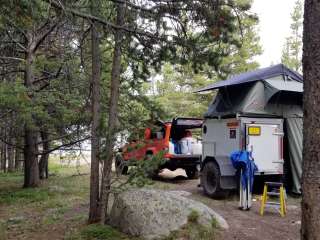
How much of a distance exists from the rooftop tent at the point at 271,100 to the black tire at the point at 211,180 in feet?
4.26

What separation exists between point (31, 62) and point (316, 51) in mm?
8064

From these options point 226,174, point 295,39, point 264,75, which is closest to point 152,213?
point 226,174

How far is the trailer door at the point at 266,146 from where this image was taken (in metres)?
9.02

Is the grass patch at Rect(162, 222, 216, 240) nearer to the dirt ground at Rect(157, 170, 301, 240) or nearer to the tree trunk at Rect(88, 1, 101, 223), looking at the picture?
the dirt ground at Rect(157, 170, 301, 240)

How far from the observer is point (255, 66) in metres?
25.4

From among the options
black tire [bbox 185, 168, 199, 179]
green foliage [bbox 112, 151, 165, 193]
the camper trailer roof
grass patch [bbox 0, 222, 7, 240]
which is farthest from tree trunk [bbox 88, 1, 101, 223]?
black tire [bbox 185, 168, 199, 179]

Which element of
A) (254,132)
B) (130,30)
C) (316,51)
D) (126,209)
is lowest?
(126,209)

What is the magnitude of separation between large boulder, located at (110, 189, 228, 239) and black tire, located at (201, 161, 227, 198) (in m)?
2.58

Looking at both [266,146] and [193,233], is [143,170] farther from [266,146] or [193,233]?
[266,146]

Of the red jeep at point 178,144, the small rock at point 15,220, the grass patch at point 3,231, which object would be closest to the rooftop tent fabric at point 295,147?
the red jeep at point 178,144

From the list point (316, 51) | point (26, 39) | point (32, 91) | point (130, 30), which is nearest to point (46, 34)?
point (26, 39)

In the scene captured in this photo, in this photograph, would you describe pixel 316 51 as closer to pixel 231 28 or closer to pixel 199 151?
pixel 231 28

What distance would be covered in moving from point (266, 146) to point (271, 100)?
1.21 metres

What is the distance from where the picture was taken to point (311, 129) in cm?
410
